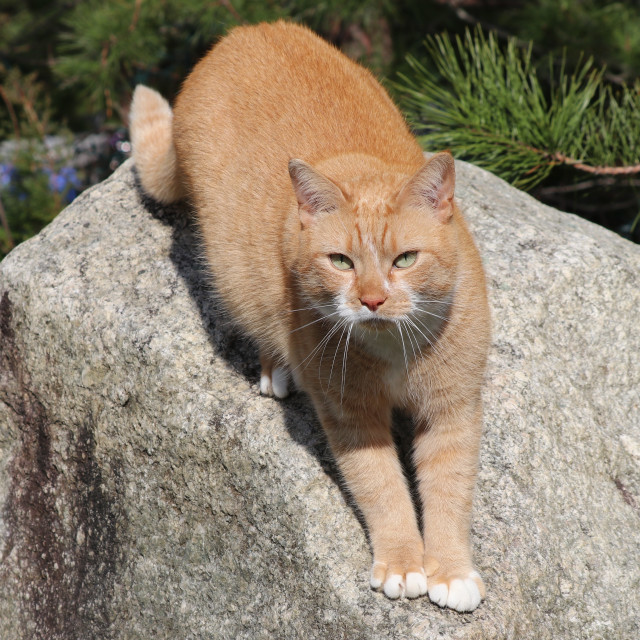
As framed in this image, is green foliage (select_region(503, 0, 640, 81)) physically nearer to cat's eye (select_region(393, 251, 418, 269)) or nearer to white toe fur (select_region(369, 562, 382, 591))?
cat's eye (select_region(393, 251, 418, 269))

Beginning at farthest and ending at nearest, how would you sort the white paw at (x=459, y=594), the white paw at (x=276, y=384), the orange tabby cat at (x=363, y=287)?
the white paw at (x=276, y=384), the orange tabby cat at (x=363, y=287), the white paw at (x=459, y=594)

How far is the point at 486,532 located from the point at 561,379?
→ 675 millimetres

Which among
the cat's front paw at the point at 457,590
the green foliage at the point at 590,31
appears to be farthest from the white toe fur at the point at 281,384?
the green foliage at the point at 590,31

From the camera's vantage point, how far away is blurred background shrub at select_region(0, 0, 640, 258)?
3227 millimetres

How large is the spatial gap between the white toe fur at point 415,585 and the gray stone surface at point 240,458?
0.03m

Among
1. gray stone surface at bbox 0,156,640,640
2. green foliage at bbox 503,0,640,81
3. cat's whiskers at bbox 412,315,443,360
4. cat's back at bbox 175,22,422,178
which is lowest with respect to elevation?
gray stone surface at bbox 0,156,640,640

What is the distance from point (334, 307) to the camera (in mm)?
2123

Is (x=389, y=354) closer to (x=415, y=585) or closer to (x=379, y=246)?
(x=379, y=246)

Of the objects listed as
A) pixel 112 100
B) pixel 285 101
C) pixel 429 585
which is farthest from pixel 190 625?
pixel 112 100

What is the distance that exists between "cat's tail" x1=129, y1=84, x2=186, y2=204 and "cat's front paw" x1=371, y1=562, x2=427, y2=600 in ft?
5.75

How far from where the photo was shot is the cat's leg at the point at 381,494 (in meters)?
2.03

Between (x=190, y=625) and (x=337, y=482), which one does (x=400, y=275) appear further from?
(x=190, y=625)

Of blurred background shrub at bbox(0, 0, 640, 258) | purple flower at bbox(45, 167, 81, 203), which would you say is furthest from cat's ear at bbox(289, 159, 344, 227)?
purple flower at bbox(45, 167, 81, 203)

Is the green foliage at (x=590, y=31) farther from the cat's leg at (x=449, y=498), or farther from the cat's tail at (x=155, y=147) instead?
the cat's leg at (x=449, y=498)
